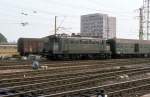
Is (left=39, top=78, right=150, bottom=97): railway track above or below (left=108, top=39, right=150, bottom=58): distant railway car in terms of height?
below

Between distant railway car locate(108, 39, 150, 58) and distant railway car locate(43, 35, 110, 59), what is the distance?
441 centimetres

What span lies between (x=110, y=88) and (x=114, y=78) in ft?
15.7

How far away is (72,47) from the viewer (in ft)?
136

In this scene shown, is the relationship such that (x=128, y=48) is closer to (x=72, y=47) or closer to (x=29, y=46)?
(x=72, y=47)

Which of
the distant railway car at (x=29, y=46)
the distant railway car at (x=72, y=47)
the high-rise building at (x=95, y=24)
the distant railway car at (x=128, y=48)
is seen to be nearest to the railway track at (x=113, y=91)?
the distant railway car at (x=72, y=47)

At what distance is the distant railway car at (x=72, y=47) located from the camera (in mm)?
40531

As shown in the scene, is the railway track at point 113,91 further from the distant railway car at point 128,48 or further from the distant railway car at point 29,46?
the distant railway car at point 29,46

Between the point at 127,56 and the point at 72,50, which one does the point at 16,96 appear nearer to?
the point at 72,50

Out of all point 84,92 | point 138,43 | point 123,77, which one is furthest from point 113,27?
point 84,92

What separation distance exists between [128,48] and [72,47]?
12352 mm

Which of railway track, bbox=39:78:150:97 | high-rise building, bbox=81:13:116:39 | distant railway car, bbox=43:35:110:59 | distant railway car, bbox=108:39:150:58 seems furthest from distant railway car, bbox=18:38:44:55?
high-rise building, bbox=81:13:116:39

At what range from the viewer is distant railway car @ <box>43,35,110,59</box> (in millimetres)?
40531

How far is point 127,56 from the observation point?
5128cm

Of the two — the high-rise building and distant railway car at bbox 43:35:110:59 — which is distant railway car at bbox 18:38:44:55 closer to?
distant railway car at bbox 43:35:110:59
